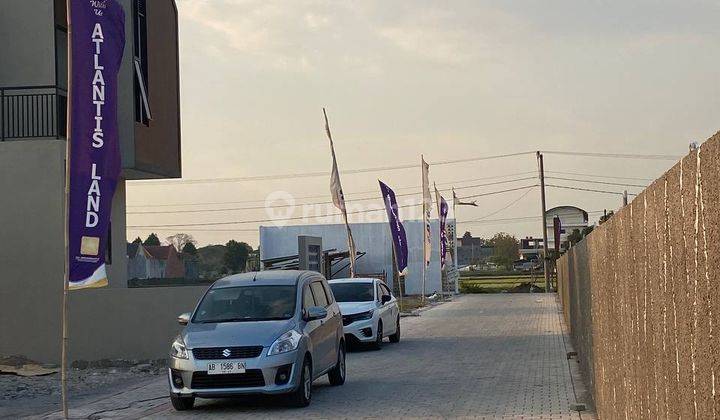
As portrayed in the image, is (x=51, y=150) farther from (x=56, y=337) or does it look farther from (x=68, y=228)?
(x=68, y=228)

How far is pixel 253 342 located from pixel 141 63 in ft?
44.5

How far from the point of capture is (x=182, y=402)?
13156 millimetres

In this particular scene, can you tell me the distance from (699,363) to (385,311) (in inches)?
798

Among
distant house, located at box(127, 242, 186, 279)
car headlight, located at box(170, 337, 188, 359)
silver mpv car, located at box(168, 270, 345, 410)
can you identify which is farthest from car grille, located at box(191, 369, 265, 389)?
distant house, located at box(127, 242, 186, 279)

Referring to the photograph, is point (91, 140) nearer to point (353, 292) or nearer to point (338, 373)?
point (338, 373)

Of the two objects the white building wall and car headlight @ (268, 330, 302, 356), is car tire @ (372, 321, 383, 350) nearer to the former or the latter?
car headlight @ (268, 330, 302, 356)

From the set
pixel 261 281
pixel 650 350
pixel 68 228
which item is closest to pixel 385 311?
pixel 261 281

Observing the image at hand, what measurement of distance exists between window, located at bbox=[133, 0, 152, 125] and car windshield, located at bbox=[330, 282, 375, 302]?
6.03 meters

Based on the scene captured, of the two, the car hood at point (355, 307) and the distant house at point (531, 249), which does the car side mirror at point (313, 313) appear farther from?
the distant house at point (531, 249)

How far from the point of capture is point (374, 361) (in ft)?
65.7

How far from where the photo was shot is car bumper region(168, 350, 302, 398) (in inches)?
499

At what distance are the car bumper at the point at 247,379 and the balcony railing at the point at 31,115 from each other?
983 centimetres

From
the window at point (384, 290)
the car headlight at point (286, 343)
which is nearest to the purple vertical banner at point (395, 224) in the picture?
the window at point (384, 290)

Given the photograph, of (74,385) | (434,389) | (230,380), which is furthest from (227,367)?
(74,385)
